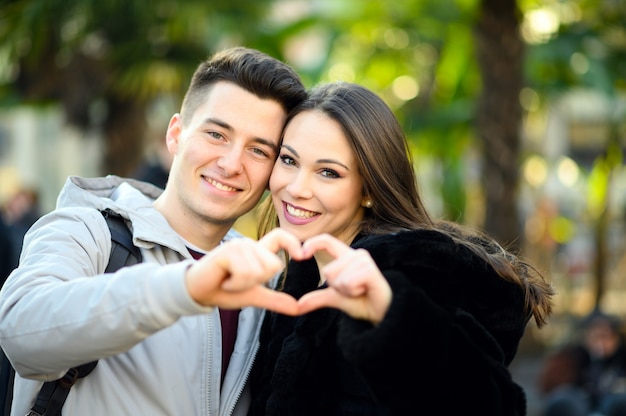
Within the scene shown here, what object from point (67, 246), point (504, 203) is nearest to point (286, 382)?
point (67, 246)

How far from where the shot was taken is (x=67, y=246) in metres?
2.40

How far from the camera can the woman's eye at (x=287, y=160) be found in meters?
3.01

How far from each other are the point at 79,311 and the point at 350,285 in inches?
24.7

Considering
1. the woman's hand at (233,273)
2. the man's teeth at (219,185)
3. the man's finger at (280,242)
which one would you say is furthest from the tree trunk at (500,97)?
the woman's hand at (233,273)

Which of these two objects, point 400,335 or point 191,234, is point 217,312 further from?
point 400,335

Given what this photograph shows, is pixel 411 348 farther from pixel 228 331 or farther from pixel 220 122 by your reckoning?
pixel 220 122

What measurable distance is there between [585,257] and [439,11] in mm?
7709

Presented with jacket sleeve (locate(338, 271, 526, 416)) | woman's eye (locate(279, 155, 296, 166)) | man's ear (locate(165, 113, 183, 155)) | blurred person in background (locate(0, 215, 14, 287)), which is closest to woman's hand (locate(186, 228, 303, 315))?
jacket sleeve (locate(338, 271, 526, 416))

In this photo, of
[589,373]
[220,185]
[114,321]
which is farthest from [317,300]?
[589,373]

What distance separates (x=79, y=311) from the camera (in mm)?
2002

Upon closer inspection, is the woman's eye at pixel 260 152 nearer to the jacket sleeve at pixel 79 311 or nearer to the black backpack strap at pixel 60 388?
the black backpack strap at pixel 60 388

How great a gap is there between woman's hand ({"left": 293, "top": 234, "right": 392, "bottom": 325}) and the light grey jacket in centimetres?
28

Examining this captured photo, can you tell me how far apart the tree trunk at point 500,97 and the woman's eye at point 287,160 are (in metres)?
4.97

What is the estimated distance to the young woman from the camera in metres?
2.12
